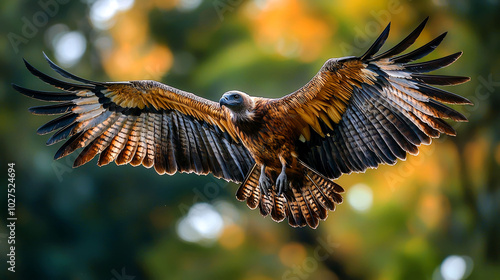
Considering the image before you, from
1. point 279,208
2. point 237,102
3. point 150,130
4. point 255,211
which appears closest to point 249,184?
point 279,208

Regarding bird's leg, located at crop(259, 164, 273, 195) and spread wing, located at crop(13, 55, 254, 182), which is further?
spread wing, located at crop(13, 55, 254, 182)

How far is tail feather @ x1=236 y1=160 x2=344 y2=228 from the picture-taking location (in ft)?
25.0

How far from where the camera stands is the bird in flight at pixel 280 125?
6727 millimetres

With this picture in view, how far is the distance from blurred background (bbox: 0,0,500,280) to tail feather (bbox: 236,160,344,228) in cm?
737

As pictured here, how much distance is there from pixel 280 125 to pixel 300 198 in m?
0.96

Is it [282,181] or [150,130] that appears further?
[150,130]

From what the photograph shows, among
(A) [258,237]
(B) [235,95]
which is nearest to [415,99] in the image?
(B) [235,95]

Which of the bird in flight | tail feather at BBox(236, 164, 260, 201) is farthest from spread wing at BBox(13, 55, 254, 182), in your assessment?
tail feather at BBox(236, 164, 260, 201)

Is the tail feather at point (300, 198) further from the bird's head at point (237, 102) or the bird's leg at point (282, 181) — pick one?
the bird's head at point (237, 102)

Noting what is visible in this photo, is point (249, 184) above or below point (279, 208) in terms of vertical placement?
above

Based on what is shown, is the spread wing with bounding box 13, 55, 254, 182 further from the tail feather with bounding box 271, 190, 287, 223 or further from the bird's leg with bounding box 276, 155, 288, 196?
the bird's leg with bounding box 276, 155, 288, 196

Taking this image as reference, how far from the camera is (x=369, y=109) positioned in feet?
23.4

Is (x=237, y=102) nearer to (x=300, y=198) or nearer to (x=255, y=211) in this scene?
(x=300, y=198)

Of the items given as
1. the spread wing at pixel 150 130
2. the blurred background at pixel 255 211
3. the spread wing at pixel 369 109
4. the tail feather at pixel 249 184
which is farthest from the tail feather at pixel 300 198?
the blurred background at pixel 255 211
